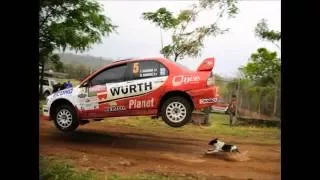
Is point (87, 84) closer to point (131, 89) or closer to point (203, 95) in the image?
point (131, 89)

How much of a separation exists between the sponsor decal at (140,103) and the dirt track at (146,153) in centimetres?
19

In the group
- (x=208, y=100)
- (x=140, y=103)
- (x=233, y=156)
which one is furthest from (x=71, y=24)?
(x=233, y=156)

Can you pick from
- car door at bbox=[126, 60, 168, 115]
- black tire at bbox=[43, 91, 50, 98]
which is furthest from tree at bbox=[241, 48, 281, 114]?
black tire at bbox=[43, 91, 50, 98]

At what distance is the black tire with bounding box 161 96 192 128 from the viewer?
3389mm

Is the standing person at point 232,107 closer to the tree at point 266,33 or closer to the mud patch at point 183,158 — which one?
the mud patch at point 183,158

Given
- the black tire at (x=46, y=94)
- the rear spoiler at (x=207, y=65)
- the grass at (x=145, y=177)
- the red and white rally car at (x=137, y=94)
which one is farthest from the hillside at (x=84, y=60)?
the grass at (x=145, y=177)

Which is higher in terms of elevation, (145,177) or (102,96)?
(102,96)

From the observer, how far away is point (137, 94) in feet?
11.3

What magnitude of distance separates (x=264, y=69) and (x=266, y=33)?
11.1 inches

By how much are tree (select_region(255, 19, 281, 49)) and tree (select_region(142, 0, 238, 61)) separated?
0.23 metres

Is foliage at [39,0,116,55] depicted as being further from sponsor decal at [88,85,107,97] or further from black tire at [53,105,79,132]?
black tire at [53,105,79,132]

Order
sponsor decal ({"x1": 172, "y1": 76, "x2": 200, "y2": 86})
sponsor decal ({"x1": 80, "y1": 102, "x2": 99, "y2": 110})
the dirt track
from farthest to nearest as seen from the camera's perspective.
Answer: sponsor decal ({"x1": 80, "y1": 102, "x2": 99, "y2": 110}) < sponsor decal ({"x1": 172, "y1": 76, "x2": 200, "y2": 86}) < the dirt track

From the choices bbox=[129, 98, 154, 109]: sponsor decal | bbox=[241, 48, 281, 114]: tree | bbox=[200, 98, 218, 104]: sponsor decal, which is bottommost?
bbox=[129, 98, 154, 109]: sponsor decal

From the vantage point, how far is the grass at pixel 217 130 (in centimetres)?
332
